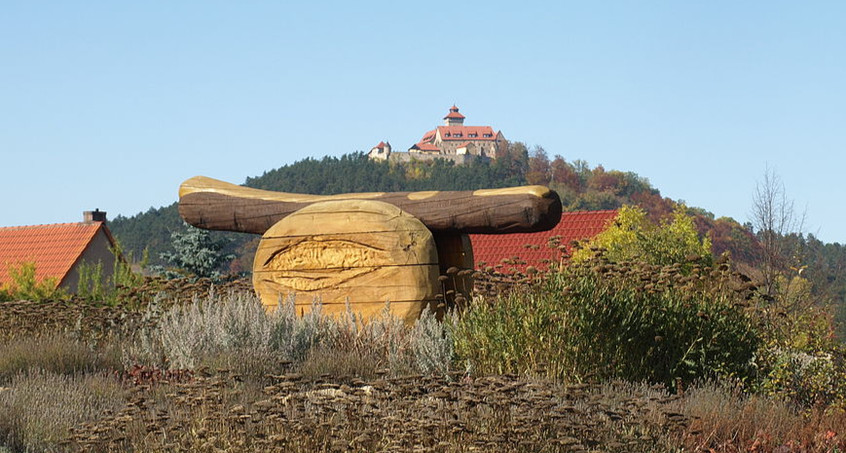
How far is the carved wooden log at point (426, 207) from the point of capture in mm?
10625

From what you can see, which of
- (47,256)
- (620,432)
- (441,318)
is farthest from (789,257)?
(47,256)

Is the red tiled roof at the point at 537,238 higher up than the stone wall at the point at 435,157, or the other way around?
the stone wall at the point at 435,157

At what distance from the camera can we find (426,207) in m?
11.1

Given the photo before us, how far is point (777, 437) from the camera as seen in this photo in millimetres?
6875

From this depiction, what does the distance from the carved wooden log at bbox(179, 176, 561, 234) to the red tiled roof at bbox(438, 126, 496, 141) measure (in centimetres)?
14064

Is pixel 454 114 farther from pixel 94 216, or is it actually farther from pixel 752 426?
pixel 752 426

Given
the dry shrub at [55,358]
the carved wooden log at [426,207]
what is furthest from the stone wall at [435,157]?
the dry shrub at [55,358]

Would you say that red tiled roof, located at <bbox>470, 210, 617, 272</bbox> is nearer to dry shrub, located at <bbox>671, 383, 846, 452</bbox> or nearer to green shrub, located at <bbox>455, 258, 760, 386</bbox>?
green shrub, located at <bbox>455, 258, 760, 386</bbox>

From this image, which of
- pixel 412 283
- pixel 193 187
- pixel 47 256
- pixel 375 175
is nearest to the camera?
pixel 412 283

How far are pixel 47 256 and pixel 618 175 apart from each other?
73.2m

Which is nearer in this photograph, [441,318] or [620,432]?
[620,432]

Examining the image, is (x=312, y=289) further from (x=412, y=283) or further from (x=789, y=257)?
(x=789, y=257)

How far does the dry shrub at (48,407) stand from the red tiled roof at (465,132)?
146 metres

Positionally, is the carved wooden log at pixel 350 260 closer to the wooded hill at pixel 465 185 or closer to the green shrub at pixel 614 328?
the green shrub at pixel 614 328
